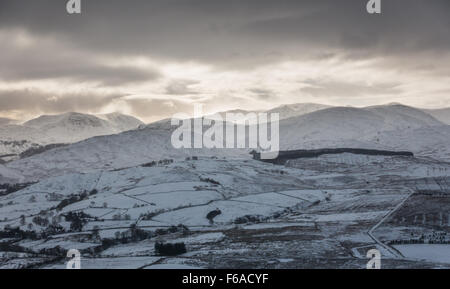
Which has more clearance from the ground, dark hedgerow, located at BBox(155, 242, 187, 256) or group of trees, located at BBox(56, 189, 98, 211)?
group of trees, located at BBox(56, 189, 98, 211)

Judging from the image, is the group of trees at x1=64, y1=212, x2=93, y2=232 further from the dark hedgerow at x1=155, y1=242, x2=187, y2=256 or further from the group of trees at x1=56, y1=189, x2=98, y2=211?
the dark hedgerow at x1=155, y1=242, x2=187, y2=256

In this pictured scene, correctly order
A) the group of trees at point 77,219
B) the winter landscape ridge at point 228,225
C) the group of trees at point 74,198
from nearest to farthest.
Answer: the winter landscape ridge at point 228,225 < the group of trees at point 77,219 < the group of trees at point 74,198

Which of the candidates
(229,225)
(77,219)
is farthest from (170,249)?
(77,219)

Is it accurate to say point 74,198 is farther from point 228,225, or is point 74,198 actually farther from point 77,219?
point 228,225

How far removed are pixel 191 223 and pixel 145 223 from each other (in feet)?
35.1

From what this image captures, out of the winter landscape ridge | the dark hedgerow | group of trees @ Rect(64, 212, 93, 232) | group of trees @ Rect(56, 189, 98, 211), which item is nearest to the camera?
the winter landscape ridge

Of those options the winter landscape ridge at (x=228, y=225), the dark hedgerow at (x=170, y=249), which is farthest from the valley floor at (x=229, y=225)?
the dark hedgerow at (x=170, y=249)

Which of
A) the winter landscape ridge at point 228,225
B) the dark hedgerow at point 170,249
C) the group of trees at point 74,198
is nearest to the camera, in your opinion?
the winter landscape ridge at point 228,225

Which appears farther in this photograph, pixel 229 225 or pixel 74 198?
pixel 74 198

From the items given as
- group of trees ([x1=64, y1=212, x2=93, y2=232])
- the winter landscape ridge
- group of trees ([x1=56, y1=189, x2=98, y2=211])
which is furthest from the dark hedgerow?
group of trees ([x1=56, y1=189, x2=98, y2=211])

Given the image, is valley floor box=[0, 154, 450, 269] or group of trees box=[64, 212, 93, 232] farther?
group of trees box=[64, 212, 93, 232]

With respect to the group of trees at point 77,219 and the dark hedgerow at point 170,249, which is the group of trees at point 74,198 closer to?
the group of trees at point 77,219

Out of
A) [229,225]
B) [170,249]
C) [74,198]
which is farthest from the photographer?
[74,198]

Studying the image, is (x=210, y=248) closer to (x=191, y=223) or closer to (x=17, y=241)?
(x=191, y=223)
